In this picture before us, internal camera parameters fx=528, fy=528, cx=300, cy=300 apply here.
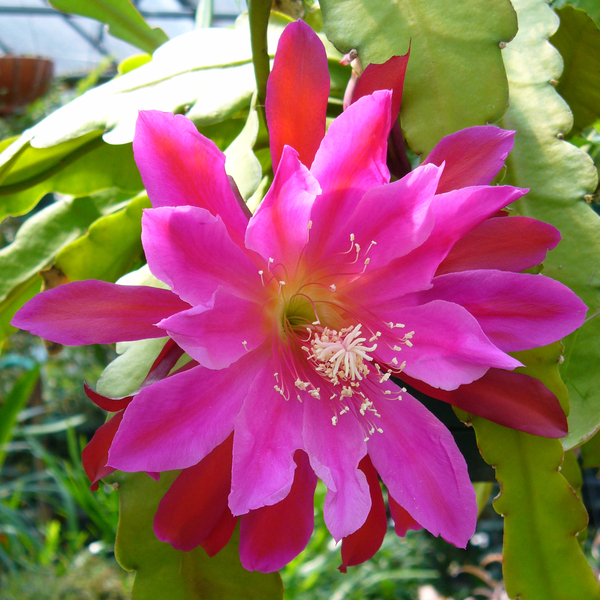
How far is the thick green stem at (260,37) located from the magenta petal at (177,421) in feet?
0.80

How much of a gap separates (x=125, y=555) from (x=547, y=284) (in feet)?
1.33

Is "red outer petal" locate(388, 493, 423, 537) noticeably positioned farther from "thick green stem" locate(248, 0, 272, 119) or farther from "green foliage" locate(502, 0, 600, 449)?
"thick green stem" locate(248, 0, 272, 119)

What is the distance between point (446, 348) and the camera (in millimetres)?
368

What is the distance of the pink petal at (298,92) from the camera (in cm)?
37

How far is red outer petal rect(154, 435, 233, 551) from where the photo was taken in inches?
15.1

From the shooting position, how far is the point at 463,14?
1.35ft

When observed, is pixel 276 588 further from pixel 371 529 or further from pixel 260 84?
pixel 260 84

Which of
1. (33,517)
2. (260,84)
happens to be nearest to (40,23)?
(33,517)

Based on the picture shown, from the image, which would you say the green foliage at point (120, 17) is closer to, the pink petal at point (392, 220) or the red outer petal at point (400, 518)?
the pink petal at point (392, 220)

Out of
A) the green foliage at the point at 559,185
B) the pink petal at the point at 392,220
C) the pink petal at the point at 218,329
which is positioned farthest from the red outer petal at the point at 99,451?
the green foliage at the point at 559,185

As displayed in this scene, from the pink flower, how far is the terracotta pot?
3.31 m

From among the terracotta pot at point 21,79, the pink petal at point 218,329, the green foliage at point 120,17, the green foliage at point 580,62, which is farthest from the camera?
the terracotta pot at point 21,79

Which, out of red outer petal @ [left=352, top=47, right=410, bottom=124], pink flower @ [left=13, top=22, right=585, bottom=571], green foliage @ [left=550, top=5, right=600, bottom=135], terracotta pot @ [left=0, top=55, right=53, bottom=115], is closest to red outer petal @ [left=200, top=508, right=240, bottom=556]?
pink flower @ [left=13, top=22, right=585, bottom=571]

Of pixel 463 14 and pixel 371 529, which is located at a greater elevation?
pixel 463 14
